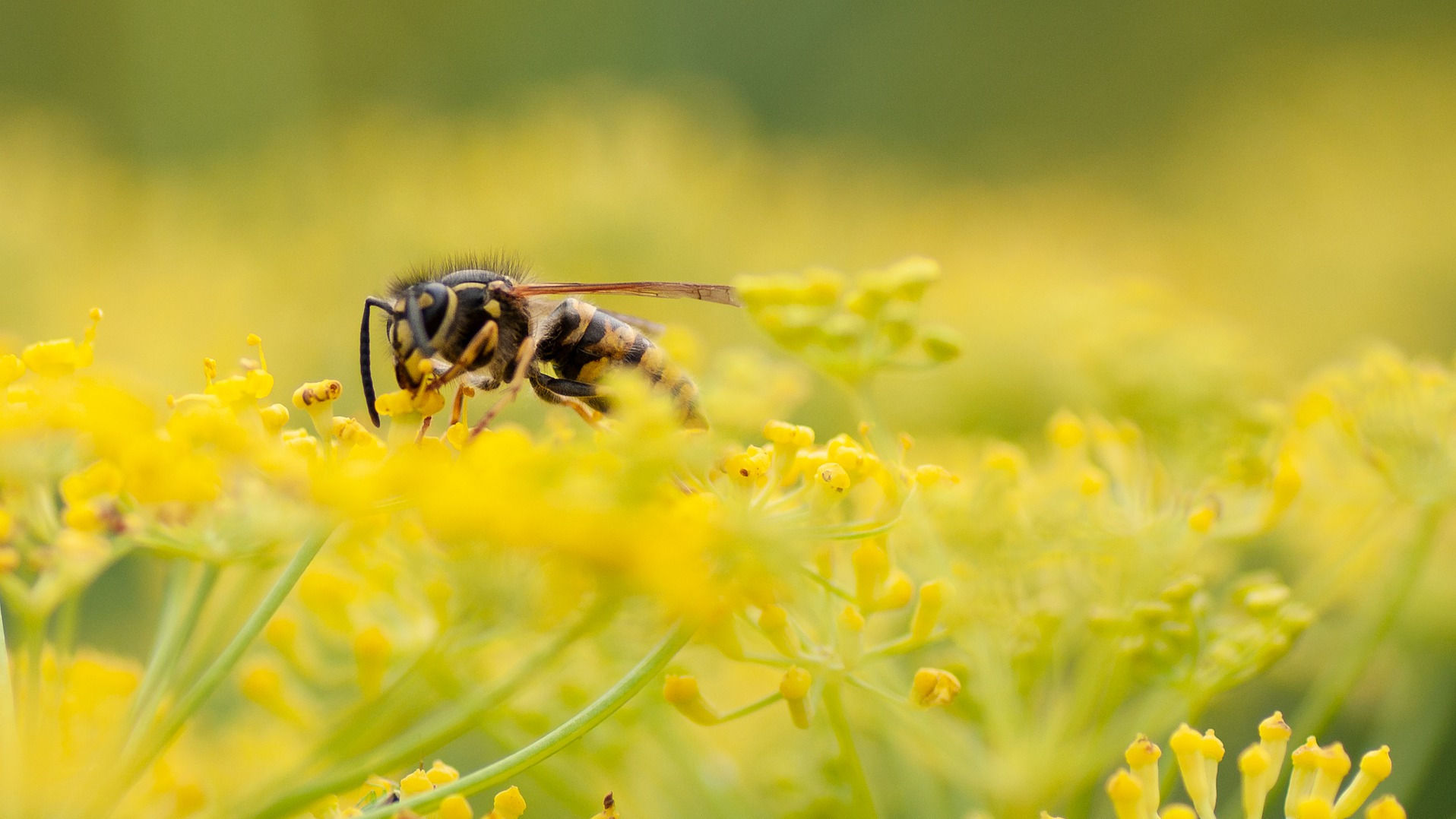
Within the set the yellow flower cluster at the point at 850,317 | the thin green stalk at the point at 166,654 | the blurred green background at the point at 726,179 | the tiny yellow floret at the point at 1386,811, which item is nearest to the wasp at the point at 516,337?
the yellow flower cluster at the point at 850,317

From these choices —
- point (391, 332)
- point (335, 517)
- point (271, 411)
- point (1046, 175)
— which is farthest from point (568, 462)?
point (1046, 175)

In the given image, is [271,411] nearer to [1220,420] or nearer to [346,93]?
[1220,420]

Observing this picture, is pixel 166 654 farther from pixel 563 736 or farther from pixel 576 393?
pixel 576 393

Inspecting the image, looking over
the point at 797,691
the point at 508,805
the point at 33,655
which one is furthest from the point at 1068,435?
the point at 33,655

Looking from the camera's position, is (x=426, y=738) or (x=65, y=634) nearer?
(x=426, y=738)

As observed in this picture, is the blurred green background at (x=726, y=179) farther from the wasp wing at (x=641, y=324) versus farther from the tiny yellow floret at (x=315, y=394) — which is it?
the tiny yellow floret at (x=315, y=394)

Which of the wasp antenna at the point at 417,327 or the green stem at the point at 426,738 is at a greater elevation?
the wasp antenna at the point at 417,327
